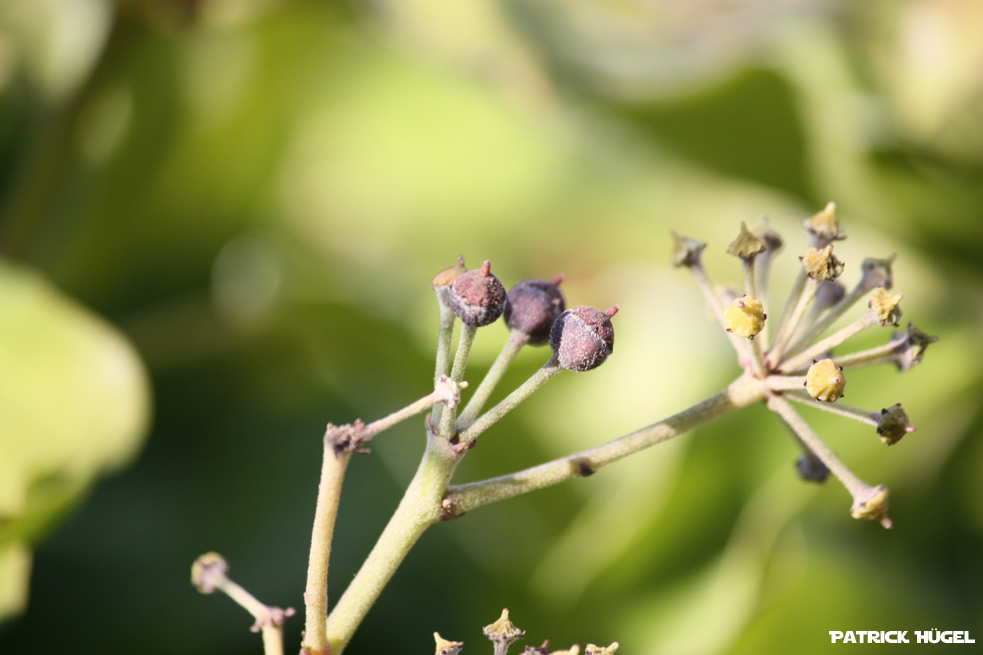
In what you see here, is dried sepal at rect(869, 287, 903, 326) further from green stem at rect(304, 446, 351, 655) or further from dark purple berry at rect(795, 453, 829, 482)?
green stem at rect(304, 446, 351, 655)

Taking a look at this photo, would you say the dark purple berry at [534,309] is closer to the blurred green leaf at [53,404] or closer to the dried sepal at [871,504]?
the dried sepal at [871,504]

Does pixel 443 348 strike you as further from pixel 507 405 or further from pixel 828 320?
pixel 828 320

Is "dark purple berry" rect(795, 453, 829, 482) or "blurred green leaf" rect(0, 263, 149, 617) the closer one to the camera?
"dark purple berry" rect(795, 453, 829, 482)

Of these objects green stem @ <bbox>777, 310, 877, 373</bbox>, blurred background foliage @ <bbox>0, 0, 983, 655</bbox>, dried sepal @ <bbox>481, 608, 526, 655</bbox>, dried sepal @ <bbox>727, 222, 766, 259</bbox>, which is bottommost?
dried sepal @ <bbox>481, 608, 526, 655</bbox>

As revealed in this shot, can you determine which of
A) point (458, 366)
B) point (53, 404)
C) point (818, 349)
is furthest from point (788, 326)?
point (53, 404)

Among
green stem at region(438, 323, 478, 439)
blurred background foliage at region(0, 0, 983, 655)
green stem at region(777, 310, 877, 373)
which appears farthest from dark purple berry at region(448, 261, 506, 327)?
blurred background foliage at region(0, 0, 983, 655)

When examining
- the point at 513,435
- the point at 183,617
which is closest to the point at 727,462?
the point at 513,435

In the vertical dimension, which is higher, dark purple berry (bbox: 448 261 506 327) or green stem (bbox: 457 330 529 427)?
dark purple berry (bbox: 448 261 506 327)
